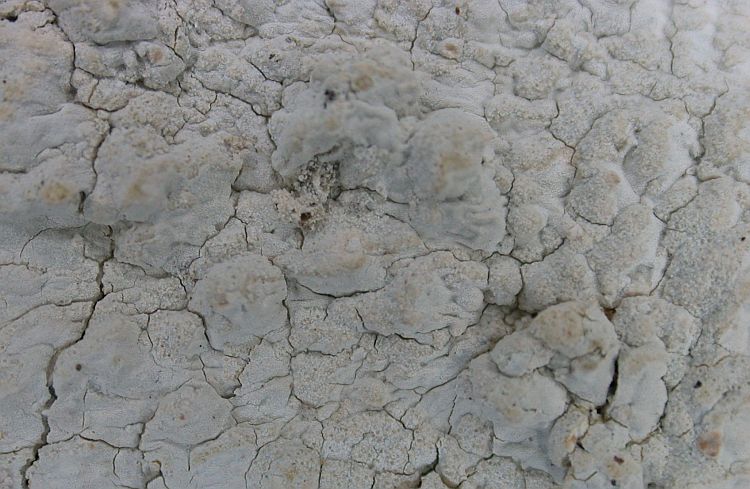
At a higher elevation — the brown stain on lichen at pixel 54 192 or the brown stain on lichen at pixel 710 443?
the brown stain on lichen at pixel 54 192

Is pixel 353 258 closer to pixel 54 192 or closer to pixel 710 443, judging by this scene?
pixel 54 192

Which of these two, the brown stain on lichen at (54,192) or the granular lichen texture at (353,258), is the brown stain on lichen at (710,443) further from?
the brown stain on lichen at (54,192)

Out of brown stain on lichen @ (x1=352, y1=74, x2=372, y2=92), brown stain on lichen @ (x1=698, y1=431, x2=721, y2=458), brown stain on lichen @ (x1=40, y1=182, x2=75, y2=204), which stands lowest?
brown stain on lichen @ (x1=698, y1=431, x2=721, y2=458)

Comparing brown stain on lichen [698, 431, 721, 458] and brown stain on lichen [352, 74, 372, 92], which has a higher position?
brown stain on lichen [352, 74, 372, 92]

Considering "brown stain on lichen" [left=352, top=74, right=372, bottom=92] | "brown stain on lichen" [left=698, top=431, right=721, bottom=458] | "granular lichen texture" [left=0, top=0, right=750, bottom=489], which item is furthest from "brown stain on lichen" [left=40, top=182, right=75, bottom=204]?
"brown stain on lichen" [left=698, top=431, right=721, bottom=458]

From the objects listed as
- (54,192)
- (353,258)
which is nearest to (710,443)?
(353,258)

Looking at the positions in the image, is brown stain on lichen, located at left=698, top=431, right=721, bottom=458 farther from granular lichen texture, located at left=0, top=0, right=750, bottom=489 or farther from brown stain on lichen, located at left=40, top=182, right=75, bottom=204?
brown stain on lichen, located at left=40, top=182, right=75, bottom=204

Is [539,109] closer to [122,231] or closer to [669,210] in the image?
[669,210]

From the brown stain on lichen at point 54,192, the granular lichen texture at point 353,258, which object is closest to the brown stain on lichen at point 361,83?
the granular lichen texture at point 353,258

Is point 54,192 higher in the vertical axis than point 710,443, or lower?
higher
